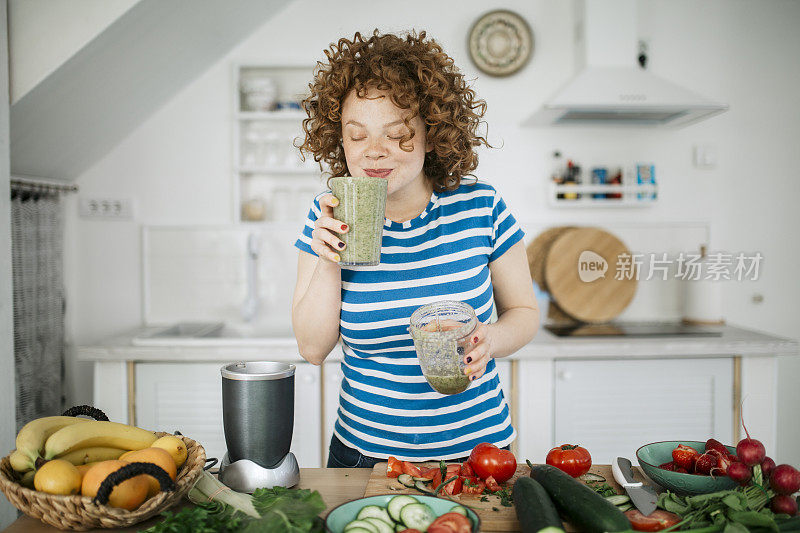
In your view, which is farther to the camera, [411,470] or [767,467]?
[411,470]

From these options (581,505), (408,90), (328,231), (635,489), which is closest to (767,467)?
(635,489)

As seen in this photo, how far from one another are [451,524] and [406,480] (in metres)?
0.25

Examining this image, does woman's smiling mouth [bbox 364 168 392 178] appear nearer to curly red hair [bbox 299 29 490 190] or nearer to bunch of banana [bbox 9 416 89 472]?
curly red hair [bbox 299 29 490 190]

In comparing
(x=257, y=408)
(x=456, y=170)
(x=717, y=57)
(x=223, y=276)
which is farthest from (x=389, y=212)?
(x=717, y=57)

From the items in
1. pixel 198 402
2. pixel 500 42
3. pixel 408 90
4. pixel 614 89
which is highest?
pixel 500 42

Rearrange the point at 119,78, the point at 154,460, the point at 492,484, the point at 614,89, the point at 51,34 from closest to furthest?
the point at 154,460 → the point at 492,484 → the point at 51,34 → the point at 119,78 → the point at 614,89

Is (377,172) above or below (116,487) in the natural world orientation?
above

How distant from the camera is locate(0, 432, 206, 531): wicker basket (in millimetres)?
813

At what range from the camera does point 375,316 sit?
1.25 m

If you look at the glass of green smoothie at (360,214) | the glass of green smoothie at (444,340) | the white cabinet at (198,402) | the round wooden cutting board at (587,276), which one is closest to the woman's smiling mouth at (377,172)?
the glass of green smoothie at (360,214)

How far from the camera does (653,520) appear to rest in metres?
0.83

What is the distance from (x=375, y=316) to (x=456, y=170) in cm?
36

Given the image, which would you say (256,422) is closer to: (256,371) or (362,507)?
(256,371)

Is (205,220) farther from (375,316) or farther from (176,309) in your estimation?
(375,316)
